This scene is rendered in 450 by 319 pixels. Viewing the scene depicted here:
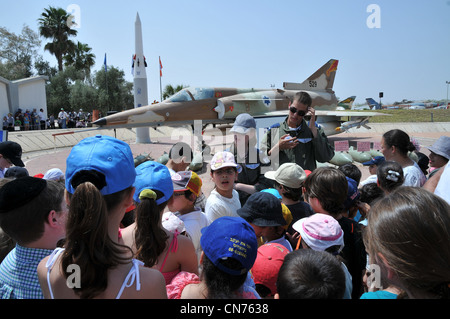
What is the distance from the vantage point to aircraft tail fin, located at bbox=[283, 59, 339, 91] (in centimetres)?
1769

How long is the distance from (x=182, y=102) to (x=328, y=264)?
11404 millimetres

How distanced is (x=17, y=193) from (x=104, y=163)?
52 centimetres

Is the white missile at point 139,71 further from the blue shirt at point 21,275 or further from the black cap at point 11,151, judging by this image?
the blue shirt at point 21,275

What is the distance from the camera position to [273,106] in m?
14.0

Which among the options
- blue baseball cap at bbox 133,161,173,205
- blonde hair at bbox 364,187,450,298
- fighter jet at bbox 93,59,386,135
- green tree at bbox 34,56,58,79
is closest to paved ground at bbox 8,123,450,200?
fighter jet at bbox 93,59,386,135

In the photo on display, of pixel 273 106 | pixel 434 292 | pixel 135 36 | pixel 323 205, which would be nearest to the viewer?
pixel 434 292

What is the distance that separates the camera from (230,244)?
1371mm

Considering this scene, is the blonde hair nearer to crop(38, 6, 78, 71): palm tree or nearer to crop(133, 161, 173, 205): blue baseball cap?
crop(133, 161, 173, 205): blue baseball cap

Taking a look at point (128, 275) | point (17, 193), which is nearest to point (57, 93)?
point (17, 193)

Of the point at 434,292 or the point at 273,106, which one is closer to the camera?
the point at 434,292

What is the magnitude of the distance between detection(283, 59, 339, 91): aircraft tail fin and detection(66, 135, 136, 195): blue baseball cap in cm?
1724

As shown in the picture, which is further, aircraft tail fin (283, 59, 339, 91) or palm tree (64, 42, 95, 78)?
palm tree (64, 42, 95, 78)
